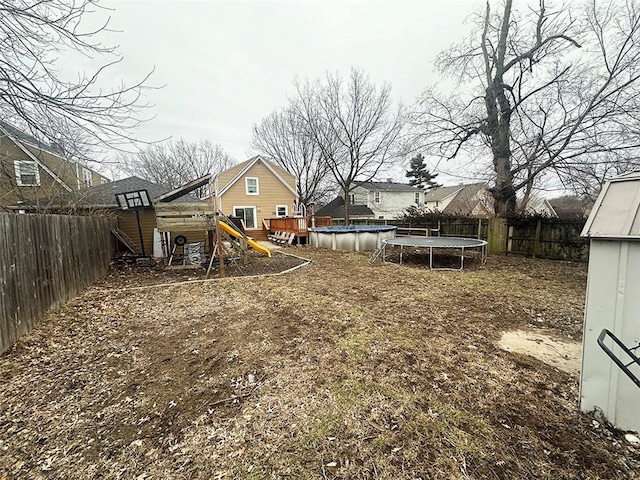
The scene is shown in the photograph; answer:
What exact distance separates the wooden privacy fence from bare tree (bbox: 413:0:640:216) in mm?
12271

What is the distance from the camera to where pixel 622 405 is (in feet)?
6.27

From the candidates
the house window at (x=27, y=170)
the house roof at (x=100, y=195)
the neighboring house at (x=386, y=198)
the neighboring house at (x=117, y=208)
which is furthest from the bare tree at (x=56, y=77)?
the neighboring house at (x=386, y=198)

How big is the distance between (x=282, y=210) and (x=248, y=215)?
2.52 metres

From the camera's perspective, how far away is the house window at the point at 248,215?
1916cm

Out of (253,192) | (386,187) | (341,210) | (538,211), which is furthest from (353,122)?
(538,211)

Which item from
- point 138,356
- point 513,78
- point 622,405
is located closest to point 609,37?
point 513,78

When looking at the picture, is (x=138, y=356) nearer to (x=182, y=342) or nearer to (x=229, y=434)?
(x=182, y=342)

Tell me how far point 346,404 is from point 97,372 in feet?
8.94

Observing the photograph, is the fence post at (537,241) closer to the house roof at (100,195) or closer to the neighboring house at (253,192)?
the house roof at (100,195)

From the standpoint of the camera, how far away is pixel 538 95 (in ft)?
31.2

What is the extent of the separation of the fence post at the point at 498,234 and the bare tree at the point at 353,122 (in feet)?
A: 23.3

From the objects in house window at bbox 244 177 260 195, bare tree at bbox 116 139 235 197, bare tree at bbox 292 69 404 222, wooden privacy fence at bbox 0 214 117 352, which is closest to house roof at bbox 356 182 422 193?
bare tree at bbox 292 69 404 222

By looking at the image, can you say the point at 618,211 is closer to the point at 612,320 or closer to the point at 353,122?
the point at 612,320

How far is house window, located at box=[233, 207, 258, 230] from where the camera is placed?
62.8 feet
